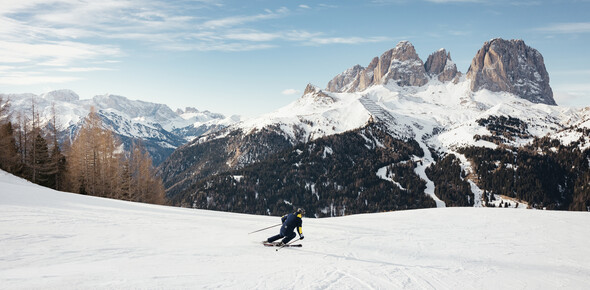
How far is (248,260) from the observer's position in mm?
13477

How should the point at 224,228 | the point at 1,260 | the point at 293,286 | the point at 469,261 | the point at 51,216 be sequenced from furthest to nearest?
the point at 224,228 < the point at 51,216 < the point at 469,261 < the point at 1,260 < the point at 293,286

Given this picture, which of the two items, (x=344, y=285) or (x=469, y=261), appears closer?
(x=344, y=285)

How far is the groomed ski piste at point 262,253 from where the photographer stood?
35.5 ft

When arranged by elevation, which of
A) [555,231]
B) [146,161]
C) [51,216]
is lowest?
[555,231]

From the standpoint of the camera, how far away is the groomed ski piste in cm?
1082

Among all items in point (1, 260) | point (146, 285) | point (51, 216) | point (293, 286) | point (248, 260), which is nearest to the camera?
point (146, 285)

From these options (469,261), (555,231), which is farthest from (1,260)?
(555,231)

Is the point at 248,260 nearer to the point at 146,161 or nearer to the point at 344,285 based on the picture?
the point at 344,285

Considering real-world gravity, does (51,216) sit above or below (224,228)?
above

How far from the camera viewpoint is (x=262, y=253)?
1491 centimetres

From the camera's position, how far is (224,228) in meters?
21.0

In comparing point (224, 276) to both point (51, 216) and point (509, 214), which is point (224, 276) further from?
point (509, 214)

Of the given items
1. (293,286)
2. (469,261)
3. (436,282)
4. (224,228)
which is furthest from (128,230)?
(469,261)

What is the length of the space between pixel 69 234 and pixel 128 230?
2871mm
